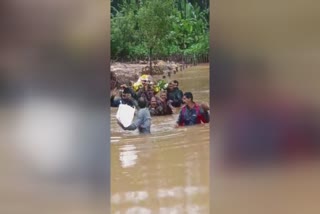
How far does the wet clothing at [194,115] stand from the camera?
53.8 inches

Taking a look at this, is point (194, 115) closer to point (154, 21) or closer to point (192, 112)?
point (192, 112)

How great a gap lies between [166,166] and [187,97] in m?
0.23

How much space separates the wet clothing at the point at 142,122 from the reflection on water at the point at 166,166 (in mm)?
17

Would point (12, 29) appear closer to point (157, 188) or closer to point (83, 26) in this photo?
point (83, 26)

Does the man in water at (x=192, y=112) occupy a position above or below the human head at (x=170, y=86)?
below

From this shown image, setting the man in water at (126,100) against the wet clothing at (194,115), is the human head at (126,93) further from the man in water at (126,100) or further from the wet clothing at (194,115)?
the wet clothing at (194,115)

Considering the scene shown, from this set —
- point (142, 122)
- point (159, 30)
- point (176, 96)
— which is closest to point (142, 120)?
point (142, 122)

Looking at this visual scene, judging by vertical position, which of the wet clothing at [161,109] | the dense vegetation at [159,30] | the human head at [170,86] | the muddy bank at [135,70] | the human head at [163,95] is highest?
the dense vegetation at [159,30]

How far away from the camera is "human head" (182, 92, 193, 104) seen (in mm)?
1360

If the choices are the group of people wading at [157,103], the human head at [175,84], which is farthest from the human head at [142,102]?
the human head at [175,84]

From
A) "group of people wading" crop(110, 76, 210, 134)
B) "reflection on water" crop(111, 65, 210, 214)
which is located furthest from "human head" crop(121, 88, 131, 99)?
"reflection on water" crop(111, 65, 210, 214)

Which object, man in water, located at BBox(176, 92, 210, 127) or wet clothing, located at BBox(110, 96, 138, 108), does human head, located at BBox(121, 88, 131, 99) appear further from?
man in water, located at BBox(176, 92, 210, 127)

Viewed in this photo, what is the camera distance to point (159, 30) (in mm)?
1331

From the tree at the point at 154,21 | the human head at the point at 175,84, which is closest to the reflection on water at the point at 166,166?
the human head at the point at 175,84
